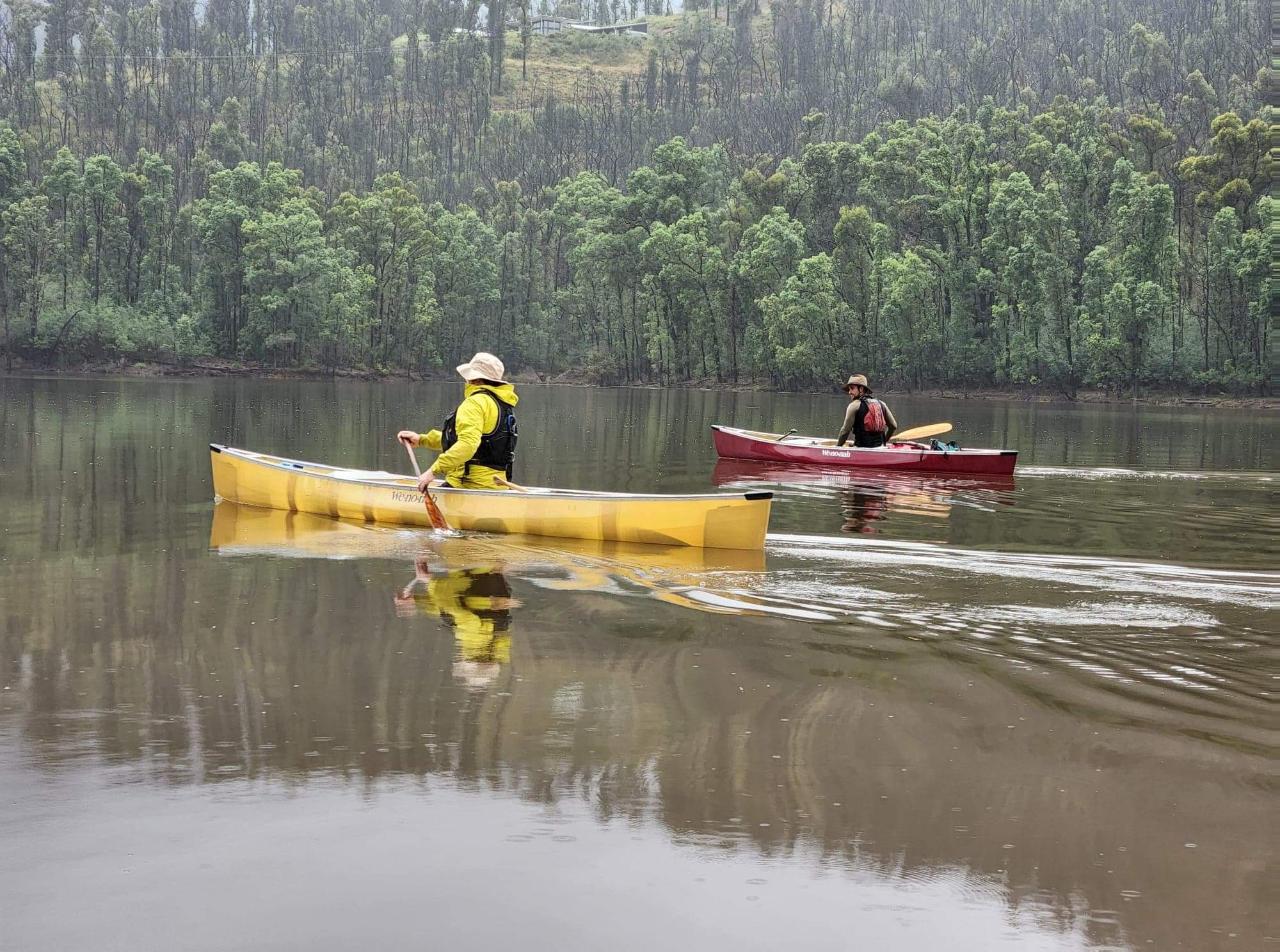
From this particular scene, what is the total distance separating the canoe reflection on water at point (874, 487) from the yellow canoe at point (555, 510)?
329cm

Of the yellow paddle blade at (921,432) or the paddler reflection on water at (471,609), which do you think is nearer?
the paddler reflection on water at (471,609)

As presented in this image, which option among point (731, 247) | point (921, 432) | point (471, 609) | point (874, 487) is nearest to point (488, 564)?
point (471, 609)

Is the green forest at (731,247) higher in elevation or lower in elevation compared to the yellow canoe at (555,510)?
higher

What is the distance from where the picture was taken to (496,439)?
1664 centimetres

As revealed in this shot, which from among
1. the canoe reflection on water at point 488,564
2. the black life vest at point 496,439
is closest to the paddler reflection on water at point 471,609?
the canoe reflection on water at point 488,564

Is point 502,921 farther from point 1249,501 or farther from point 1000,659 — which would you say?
point 1249,501

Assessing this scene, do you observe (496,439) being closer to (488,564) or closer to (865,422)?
(488,564)

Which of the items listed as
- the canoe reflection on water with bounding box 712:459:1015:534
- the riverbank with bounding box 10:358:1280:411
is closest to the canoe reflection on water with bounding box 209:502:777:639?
the canoe reflection on water with bounding box 712:459:1015:534

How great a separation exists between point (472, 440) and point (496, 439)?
0.49 m

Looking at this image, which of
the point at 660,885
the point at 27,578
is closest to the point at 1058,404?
the point at 27,578

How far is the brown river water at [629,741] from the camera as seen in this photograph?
20.0ft

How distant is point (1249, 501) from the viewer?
22.5m

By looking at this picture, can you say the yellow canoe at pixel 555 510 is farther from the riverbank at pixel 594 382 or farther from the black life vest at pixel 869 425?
the riverbank at pixel 594 382

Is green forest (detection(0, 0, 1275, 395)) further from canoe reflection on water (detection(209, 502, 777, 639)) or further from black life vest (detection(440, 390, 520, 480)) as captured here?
canoe reflection on water (detection(209, 502, 777, 639))
